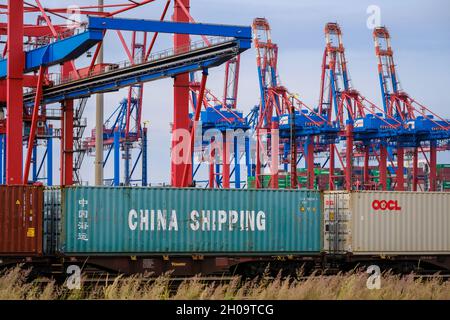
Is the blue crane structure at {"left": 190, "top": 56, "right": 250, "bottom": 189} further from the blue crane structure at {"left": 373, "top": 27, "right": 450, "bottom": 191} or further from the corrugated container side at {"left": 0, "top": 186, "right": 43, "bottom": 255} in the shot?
the corrugated container side at {"left": 0, "top": 186, "right": 43, "bottom": 255}

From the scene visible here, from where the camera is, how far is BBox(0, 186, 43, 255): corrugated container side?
89.8 feet

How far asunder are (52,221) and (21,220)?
1074 millimetres

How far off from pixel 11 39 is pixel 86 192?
979 inches

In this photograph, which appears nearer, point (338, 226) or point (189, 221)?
point (189, 221)

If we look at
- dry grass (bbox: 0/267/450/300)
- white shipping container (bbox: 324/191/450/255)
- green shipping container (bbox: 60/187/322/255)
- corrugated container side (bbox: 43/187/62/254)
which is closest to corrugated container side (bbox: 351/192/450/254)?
white shipping container (bbox: 324/191/450/255)

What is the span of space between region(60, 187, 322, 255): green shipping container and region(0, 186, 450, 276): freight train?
0.10ft

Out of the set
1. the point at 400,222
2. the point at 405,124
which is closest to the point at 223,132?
the point at 405,124

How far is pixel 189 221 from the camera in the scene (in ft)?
95.4

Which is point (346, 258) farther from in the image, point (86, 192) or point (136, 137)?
point (136, 137)

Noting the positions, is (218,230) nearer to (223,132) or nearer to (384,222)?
(384,222)

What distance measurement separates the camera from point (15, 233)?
27625 millimetres

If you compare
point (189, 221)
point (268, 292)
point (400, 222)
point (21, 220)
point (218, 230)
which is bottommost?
point (268, 292)

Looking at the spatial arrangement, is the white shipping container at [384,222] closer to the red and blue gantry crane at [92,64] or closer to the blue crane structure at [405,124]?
the red and blue gantry crane at [92,64]
